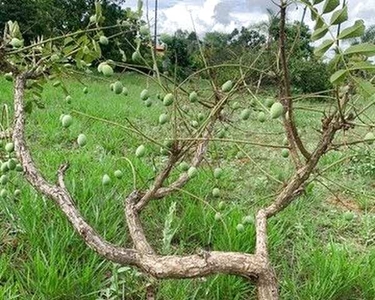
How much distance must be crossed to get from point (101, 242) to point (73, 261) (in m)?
0.28

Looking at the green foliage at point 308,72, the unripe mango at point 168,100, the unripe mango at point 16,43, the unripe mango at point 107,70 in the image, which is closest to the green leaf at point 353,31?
the unripe mango at point 168,100

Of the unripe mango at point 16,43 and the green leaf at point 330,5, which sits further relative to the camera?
the unripe mango at point 16,43

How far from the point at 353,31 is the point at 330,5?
72 millimetres

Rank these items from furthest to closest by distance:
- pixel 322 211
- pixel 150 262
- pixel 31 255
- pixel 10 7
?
pixel 10 7, pixel 322 211, pixel 31 255, pixel 150 262

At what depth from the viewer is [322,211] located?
2.58m

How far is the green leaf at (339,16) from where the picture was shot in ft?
2.77

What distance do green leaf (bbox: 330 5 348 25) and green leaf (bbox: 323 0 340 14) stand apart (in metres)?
0.03

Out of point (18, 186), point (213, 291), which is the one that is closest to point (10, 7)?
point (18, 186)

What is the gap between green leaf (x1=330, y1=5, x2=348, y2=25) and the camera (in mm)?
844

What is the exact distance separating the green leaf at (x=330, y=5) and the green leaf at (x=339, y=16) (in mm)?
29

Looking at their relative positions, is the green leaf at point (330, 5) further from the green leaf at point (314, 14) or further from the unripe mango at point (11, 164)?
the unripe mango at point (11, 164)

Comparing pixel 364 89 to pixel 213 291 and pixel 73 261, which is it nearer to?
pixel 213 291

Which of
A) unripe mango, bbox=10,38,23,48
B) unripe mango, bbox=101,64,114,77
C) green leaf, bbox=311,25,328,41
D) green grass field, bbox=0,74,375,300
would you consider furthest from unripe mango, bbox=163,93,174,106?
unripe mango, bbox=10,38,23,48

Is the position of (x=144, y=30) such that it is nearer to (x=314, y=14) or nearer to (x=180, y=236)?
(x=314, y=14)
